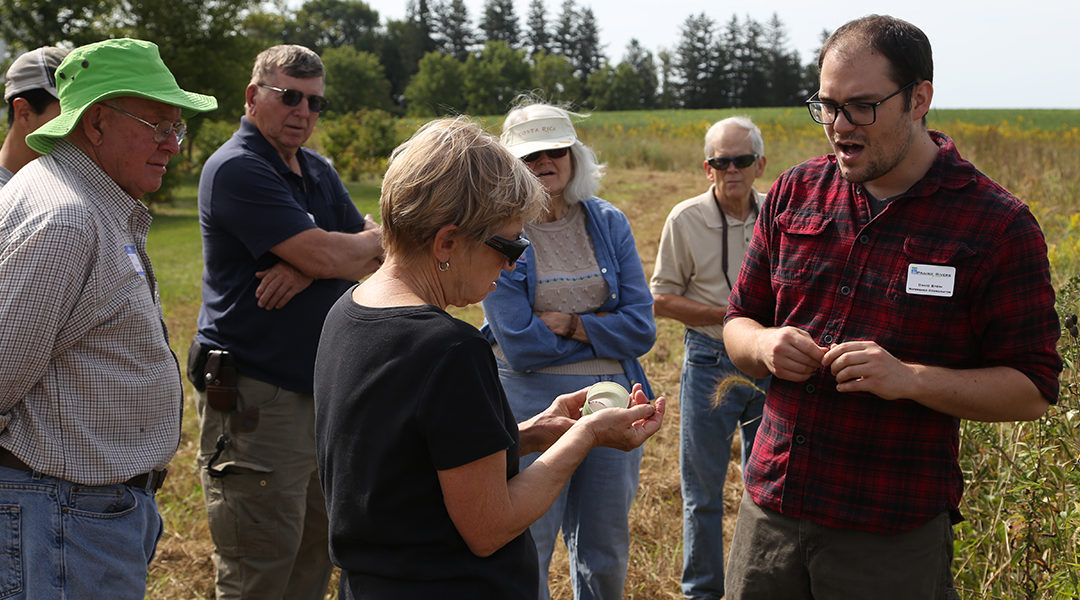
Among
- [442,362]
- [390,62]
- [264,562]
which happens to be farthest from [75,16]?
[390,62]

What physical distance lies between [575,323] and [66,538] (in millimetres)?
1861

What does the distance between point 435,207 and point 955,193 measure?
143cm

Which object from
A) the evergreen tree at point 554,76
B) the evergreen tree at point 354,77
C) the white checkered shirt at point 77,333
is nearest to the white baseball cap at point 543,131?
the white checkered shirt at point 77,333

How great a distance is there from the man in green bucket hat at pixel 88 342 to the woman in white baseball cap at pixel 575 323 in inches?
52.8

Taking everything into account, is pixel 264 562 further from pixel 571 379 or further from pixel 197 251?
pixel 197 251

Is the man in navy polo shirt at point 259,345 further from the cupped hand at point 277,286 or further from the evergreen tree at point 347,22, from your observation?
the evergreen tree at point 347,22

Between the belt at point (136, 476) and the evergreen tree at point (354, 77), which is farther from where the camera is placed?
the evergreen tree at point (354, 77)

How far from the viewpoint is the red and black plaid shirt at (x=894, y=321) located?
85.7 inches

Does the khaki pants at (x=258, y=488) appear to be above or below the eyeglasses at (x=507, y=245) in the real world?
below

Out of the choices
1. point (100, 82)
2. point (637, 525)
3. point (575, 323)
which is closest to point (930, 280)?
point (575, 323)

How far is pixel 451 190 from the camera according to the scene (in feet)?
5.85

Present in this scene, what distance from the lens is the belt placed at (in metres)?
2.14

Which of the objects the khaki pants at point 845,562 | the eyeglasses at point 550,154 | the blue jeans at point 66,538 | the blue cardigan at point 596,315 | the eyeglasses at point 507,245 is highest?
the eyeglasses at point 550,154

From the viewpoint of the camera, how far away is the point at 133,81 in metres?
2.38
